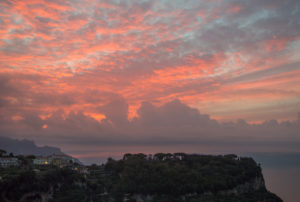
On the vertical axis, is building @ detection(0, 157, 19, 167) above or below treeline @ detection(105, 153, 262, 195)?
above

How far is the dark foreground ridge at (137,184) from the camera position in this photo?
63.9 m

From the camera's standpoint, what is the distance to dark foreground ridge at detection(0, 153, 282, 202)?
63947mm

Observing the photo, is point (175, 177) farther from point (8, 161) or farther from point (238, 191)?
point (8, 161)

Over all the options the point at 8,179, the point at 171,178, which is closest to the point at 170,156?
the point at 171,178

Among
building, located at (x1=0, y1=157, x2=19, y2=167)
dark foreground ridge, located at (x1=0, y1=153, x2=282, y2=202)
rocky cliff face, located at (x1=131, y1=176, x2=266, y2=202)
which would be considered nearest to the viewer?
dark foreground ridge, located at (x1=0, y1=153, x2=282, y2=202)

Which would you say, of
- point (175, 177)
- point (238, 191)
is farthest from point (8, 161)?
point (238, 191)

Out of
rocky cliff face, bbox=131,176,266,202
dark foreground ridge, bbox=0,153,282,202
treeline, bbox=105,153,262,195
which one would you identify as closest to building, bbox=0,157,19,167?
dark foreground ridge, bbox=0,153,282,202

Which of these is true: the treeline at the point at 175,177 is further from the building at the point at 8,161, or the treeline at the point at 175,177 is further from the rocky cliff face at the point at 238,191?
the building at the point at 8,161

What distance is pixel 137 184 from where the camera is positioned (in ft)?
269

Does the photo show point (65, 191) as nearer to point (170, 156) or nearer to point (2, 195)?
point (2, 195)

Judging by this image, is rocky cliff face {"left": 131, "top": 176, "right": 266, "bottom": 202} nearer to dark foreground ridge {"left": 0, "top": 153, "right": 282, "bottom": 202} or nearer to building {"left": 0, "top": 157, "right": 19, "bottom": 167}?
dark foreground ridge {"left": 0, "top": 153, "right": 282, "bottom": 202}

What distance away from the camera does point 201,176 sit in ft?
278

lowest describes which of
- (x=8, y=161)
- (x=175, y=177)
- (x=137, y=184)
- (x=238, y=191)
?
(x=238, y=191)

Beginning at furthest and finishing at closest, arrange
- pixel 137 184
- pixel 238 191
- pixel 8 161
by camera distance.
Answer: pixel 8 161
pixel 238 191
pixel 137 184
